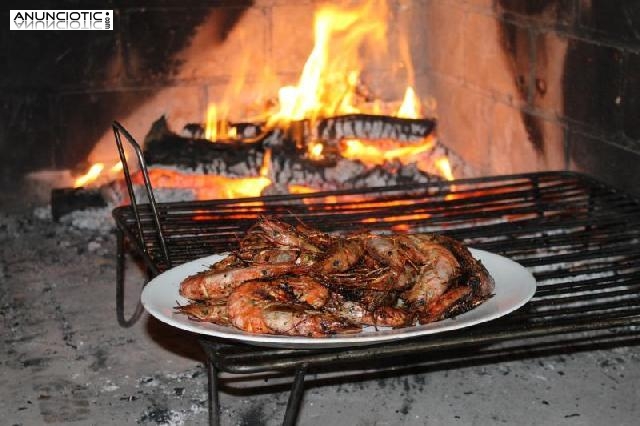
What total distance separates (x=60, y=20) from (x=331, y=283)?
3.38m

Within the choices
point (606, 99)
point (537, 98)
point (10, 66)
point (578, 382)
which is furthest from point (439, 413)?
point (10, 66)

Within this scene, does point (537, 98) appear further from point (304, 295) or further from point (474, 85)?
point (304, 295)

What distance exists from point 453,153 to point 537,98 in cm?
104

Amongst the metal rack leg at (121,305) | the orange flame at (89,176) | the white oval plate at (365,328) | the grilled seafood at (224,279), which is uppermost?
the grilled seafood at (224,279)

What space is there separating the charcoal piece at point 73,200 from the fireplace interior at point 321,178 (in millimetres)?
12

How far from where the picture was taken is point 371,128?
5.48 meters

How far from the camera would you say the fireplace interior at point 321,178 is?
326 cm

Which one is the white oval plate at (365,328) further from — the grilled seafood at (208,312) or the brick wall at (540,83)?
the brick wall at (540,83)

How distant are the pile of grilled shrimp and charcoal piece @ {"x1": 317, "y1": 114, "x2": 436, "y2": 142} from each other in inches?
114

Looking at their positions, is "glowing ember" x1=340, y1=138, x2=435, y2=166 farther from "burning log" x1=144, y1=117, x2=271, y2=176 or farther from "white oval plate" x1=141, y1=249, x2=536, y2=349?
"white oval plate" x1=141, y1=249, x2=536, y2=349

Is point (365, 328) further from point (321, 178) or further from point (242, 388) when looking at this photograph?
point (321, 178)

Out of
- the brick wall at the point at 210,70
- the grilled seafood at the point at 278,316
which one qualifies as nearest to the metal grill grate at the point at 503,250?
the grilled seafood at the point at 278,316

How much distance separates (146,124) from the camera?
5469 millimetres

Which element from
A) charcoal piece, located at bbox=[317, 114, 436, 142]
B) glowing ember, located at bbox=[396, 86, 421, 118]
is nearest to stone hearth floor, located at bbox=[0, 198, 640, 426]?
charcoal piece, located at bbox=[317, 114, 436, 142]
